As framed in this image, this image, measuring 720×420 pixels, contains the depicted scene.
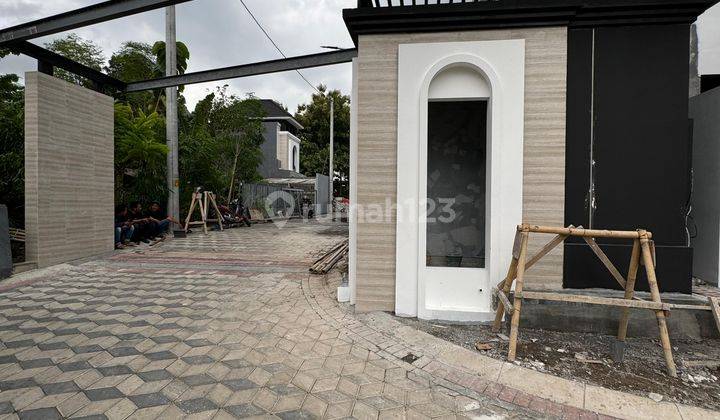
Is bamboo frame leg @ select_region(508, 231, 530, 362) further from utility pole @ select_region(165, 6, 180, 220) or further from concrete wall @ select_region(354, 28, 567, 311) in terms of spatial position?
utility pole @ select_region(165, 6, 180, 220)

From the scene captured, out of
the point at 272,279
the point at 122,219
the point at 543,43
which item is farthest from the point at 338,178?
the point at 543,43

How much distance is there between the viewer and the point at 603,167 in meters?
3.79

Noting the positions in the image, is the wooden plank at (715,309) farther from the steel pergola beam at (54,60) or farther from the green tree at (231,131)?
the green tree at (231,131)

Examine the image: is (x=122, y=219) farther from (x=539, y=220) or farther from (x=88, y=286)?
(x=539, y=220)

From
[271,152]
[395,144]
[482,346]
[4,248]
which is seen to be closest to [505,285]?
[482,346]

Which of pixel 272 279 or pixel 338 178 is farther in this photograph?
pixel 338 178

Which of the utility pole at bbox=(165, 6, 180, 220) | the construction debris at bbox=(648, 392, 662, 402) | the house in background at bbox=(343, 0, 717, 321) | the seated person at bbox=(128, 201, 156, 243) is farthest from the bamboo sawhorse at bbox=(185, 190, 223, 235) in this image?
the construction debris at bbox=(648, 392, 662, 402)

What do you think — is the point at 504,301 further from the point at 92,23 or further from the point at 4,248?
the point at 4,248

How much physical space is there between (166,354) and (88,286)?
323 centimetres

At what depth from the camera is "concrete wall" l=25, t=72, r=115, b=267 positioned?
6.12 metres

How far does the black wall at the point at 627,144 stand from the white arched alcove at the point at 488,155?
0.66 m

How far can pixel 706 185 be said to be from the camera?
4762 mm

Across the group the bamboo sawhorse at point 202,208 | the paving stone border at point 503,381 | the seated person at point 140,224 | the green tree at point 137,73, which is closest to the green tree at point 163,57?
the green tree at point 137,73

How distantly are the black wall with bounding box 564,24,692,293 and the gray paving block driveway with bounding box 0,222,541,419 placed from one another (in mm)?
2461
